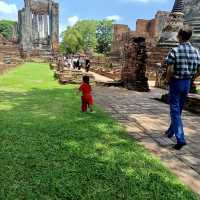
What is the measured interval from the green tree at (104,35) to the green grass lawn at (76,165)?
6074 centimetres

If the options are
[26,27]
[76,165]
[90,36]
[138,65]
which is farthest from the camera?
[90,36]

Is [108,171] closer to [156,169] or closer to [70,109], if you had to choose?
[156,169]

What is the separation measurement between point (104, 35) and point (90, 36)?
296cm

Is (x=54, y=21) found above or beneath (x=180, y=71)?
above

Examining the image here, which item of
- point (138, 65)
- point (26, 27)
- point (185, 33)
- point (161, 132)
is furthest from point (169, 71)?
point (26, 27)

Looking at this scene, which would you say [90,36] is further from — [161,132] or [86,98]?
[161,132]

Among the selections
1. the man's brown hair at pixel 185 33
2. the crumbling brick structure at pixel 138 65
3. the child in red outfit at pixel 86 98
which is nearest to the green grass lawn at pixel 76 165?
the child in red outfit at pixel 86 98

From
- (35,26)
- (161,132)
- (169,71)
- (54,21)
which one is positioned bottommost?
(161,132)

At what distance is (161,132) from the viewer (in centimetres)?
509

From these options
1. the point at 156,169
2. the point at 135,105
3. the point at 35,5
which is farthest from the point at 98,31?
the point at 156,169

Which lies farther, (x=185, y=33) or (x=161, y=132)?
(x=161, y=132)

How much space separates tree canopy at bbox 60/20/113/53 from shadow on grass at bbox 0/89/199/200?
60.5 metres

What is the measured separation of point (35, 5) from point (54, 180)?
6741cm

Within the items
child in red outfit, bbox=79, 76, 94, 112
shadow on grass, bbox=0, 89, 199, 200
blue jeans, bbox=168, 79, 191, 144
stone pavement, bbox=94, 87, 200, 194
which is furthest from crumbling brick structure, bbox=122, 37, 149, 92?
blue jeans, bbox=168, 79, 191, 144
